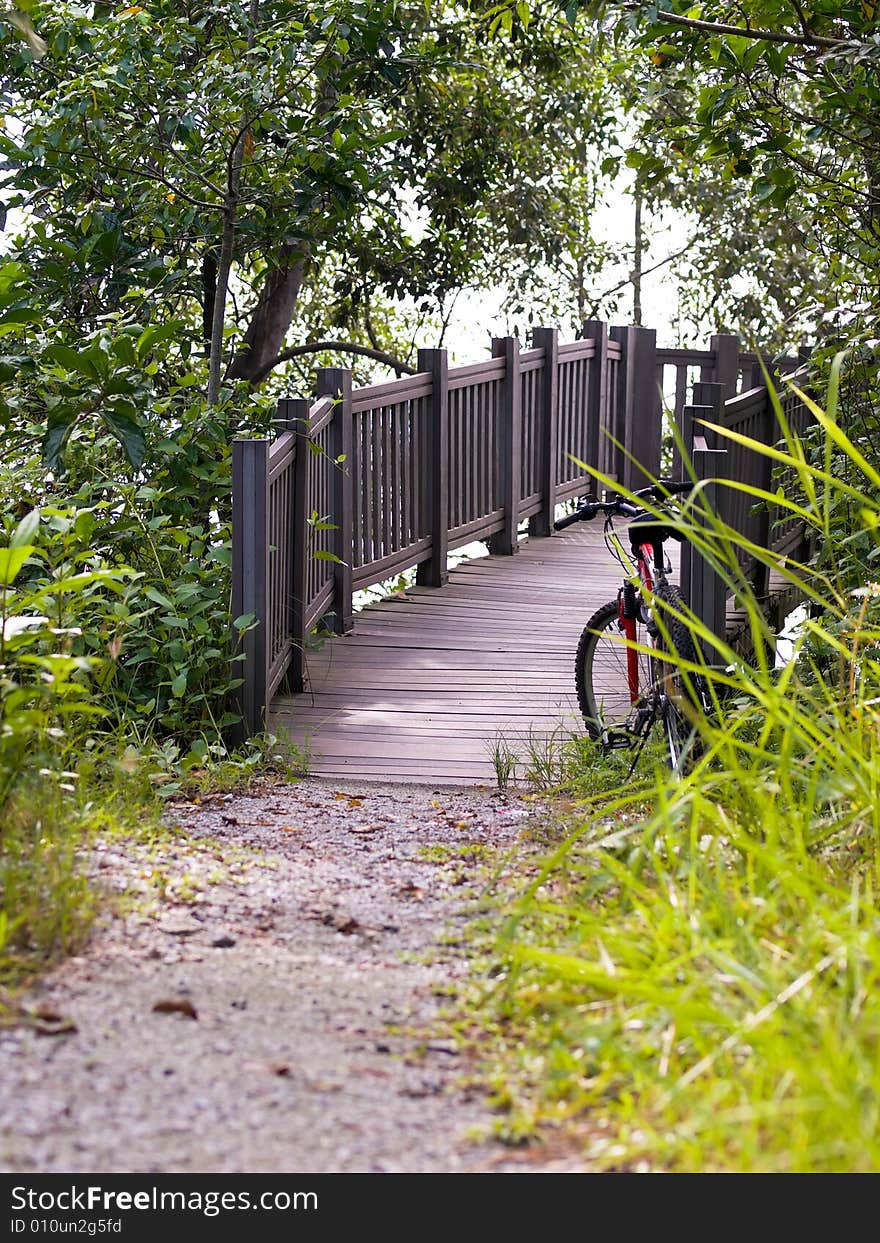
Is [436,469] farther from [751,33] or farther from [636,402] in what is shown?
[751,33]

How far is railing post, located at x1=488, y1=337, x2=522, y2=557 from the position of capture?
9.84m

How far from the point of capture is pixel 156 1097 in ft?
8.41

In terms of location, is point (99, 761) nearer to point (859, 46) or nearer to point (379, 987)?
point (379, 987)

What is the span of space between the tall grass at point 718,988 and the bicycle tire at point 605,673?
5.40ft

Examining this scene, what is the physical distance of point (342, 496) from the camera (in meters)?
7.65

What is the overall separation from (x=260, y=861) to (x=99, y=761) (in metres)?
1.14

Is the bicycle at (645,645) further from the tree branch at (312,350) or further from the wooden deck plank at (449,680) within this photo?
the tree branch at (312,350)

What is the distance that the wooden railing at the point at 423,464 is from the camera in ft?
19.1

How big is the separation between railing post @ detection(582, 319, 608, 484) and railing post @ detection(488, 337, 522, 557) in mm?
1546

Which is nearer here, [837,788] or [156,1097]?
[156,1097]

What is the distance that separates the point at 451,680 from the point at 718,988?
13.9ft

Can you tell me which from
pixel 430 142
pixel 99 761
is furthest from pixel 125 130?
pixel 430 142

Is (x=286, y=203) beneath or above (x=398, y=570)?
above

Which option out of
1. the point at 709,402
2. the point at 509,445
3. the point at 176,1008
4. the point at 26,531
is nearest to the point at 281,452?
the point at 709,402
